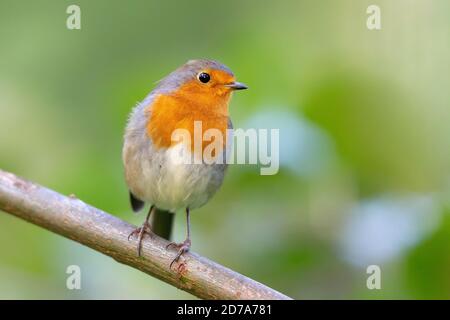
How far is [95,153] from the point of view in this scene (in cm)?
416

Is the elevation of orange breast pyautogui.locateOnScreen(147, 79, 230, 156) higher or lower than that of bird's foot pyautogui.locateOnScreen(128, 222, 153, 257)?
higher

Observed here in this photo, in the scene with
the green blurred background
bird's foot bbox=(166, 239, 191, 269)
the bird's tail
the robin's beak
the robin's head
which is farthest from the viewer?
→ the bird's tail

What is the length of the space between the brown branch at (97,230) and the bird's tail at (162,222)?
1.20 metres

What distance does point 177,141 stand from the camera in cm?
441

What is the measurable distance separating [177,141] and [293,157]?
88cm

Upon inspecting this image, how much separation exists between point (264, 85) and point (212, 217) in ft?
2.71

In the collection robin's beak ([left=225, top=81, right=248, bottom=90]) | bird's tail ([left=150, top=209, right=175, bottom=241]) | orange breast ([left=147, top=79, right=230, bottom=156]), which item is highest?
robin's beak ([left=225, top=81, right=248, bottom=90])

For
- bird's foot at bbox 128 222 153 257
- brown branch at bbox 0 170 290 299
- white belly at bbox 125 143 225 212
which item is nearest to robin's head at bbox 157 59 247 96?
white belly at bbox 125 143 225 212

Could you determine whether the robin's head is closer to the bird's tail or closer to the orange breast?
the orange breast

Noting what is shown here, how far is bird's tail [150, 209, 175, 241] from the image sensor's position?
16.6 feet

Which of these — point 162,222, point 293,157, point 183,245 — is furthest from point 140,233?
point 162,222

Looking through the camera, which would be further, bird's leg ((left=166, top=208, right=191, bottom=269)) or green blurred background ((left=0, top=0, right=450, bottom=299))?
bird's leg ((left=166, top=208, right=191, bottom=269))

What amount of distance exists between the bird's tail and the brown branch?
3.93ft

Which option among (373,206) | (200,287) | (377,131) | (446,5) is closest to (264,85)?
(377,131)
